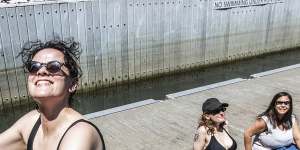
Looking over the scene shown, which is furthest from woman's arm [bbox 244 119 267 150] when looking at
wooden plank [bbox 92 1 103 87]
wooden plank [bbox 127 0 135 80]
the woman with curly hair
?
wooden plank [bbox 127 0 135 80]

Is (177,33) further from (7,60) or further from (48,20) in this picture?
(7,60)

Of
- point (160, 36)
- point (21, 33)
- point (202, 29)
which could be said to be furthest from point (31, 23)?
point (202, 29)

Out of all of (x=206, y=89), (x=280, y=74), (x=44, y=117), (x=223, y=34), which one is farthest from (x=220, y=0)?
(x=44, y=117)

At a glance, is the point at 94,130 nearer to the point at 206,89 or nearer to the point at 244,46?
the point at 206,89

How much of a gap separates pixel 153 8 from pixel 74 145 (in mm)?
11796

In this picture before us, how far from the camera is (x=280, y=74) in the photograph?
10.5 metres

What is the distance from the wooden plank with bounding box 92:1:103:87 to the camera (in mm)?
11648

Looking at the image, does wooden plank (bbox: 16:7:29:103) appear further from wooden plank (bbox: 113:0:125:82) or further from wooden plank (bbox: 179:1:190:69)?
wooden plank (bbox: 179:1:190:69)

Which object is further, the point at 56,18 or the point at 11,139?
the point at 56,18

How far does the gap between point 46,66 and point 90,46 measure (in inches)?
412

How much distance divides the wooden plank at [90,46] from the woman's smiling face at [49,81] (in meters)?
10.0

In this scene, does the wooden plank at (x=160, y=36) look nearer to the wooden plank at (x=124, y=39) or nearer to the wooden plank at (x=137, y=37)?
the wooden plank at (x=137, y=37)

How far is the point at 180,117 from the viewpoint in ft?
24.3

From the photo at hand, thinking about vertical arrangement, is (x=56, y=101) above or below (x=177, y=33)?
above
